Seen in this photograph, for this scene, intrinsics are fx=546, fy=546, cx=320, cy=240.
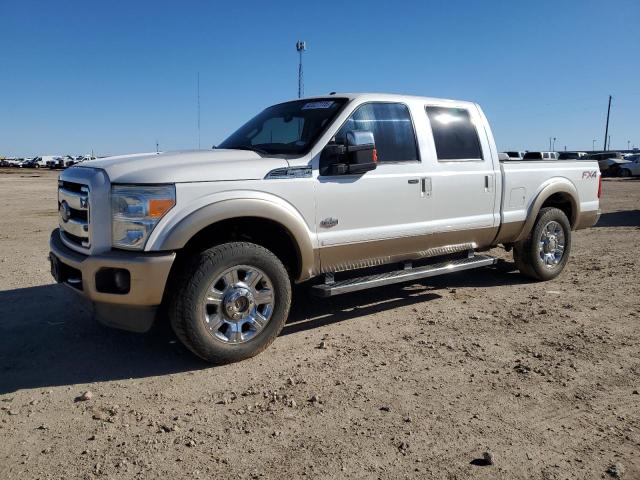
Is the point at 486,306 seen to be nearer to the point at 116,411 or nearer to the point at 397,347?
the point at 397,347

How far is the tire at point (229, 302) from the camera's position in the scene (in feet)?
12.7

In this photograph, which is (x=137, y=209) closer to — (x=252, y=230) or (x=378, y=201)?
(x=252, y=230)

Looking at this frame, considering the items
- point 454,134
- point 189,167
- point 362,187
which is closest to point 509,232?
point 454,134

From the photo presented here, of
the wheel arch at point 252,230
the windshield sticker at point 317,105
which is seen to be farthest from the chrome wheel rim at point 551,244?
the wheel arch at point 252,230

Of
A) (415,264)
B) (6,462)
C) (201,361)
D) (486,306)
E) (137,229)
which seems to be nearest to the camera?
(6,462)

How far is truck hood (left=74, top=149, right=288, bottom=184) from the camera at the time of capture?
3.79m

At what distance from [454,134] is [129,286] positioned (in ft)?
11.8

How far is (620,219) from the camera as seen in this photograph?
42.4 ft

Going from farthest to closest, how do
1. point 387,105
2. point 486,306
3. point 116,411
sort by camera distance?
point 486,306
point 387,105
point 116,411

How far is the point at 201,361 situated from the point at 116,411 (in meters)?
0.89

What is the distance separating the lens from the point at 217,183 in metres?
3.95

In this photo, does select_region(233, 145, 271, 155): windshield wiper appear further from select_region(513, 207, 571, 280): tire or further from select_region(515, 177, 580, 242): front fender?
select_region(513, 207, 571, 280): tire

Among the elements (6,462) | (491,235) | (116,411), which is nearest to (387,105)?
(491,235)

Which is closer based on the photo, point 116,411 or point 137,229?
point 116,411
